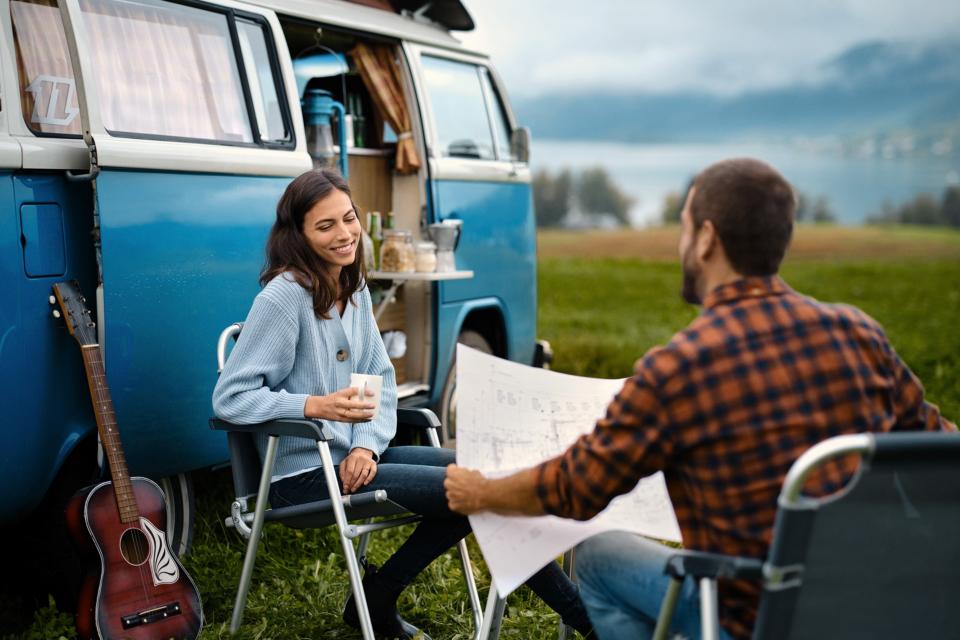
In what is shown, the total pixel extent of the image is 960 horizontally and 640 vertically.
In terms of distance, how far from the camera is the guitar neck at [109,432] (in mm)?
3393

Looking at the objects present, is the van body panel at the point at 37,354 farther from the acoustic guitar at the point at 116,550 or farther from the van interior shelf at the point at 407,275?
the van interior shelf at the point at 407,275

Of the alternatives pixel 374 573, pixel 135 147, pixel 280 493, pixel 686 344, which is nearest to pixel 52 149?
pixel 135 147

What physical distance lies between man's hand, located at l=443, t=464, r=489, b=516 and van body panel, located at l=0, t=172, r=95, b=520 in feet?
5.35

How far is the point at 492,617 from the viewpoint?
2.78 metres

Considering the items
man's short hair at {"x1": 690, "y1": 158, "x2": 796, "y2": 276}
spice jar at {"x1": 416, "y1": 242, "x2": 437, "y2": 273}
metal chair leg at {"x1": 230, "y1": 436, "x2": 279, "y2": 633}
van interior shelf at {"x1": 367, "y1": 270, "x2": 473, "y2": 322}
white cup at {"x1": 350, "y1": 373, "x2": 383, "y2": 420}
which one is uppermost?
man's short hair at {"x1": 690, "y1": 158, "x2": 796, "y2": 276}

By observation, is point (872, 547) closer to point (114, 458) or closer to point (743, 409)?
point (743, 409)

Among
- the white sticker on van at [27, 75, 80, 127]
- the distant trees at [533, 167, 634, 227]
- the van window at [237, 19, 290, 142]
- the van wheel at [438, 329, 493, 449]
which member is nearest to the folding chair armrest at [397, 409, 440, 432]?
the van window at [237, 19, 290, 142]

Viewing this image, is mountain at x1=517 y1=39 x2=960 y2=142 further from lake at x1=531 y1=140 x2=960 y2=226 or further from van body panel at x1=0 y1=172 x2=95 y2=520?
van body panel at x1=0 y1=172 x2=95 y2=520

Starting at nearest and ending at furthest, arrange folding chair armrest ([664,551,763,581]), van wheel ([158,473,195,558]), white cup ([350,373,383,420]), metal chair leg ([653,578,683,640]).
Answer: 1. folding chair armrest ([664,551,763,581])
2. metal chair leg ([653,578,683,640])
3. white cup ([350,373,383,420])
4. van wheel ([158,473,195,558])

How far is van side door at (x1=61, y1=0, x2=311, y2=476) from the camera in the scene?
356 centimetres

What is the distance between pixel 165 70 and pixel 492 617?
233cm

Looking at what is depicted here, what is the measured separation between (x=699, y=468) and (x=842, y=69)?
170024mm

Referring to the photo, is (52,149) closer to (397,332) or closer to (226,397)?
(226,397)

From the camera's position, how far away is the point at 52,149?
3.35 meters
